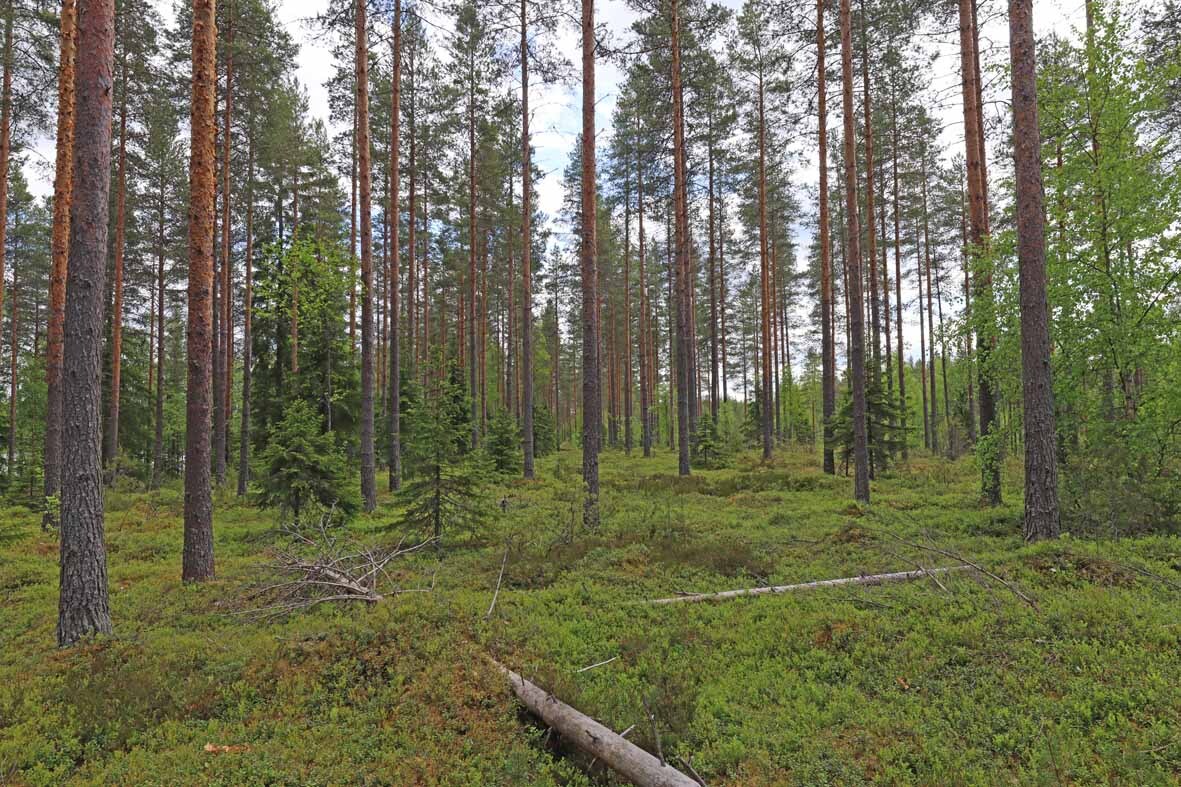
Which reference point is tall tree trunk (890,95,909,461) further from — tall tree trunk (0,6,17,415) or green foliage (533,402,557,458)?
tall tree trunk (0,6,17,415)

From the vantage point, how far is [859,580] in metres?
7.11

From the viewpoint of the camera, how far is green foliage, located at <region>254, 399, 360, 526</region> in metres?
11.2

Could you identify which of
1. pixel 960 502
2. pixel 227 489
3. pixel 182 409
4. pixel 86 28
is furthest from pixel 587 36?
pixel 182 409

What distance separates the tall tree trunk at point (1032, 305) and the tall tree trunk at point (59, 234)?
61.3 feet

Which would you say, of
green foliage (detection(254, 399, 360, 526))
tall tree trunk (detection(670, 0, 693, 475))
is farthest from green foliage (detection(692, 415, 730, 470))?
green foliage (detection(254, 399, 360, 526))

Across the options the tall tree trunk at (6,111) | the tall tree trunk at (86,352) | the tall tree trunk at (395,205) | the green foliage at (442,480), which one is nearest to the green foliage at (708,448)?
the tall tree trunk at (395,205)

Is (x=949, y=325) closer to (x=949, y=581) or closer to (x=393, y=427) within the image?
(x=949, y=581)

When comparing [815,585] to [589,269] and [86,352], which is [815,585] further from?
[86,352]

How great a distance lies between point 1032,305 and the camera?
8086 millimetres

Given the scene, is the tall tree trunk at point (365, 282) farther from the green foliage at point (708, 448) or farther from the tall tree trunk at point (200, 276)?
the green foliage at point (708, 448)

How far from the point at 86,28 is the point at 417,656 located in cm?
820

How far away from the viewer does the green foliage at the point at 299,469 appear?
1119 cm

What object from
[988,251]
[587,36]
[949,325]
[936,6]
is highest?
[936,6]

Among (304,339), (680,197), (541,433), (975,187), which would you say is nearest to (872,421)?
(975,187)
